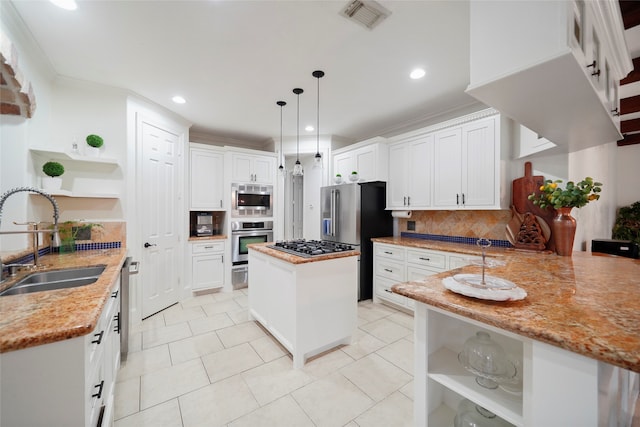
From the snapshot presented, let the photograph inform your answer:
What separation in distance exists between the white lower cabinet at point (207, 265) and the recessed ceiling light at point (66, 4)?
2795 millimetres

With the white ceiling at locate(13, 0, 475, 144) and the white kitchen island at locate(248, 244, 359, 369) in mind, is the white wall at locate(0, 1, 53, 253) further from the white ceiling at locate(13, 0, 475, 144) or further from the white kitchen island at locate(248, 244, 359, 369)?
the white kitchen island at locate(248, 244, 359, 369)

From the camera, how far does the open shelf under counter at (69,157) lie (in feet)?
7.17

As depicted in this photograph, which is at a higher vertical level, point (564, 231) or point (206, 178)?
point (206, 178)

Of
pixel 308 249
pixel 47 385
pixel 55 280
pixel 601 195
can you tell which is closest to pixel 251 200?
pixel 308 249

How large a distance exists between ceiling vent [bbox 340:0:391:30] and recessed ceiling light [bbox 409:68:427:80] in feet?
2.71

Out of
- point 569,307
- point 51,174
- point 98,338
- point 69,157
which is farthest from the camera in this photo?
point 69,157

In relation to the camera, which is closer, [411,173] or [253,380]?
[253,380]

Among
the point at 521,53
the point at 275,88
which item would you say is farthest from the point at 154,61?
the point at 521,53

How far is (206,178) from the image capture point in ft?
12.9

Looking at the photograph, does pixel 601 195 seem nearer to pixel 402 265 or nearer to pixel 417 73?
pixel 402 265

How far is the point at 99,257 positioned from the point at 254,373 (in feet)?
5.42

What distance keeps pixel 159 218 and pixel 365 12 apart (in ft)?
10.4

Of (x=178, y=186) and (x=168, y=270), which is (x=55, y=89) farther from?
(x=168, y=270)

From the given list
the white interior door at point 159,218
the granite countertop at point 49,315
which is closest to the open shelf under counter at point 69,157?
the white interior door at point 159,218
